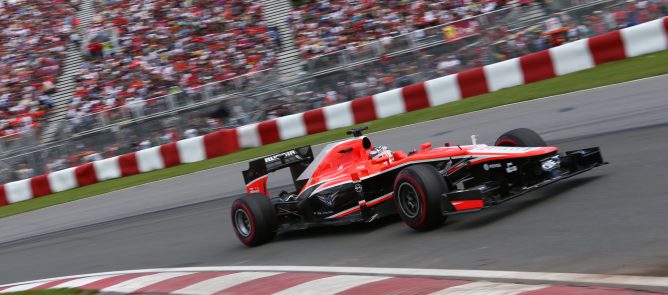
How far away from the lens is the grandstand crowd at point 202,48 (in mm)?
15547

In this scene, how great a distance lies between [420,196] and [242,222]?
2.45m

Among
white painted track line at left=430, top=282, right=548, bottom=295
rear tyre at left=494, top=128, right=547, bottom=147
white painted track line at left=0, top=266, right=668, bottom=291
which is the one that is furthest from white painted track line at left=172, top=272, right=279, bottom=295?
rear tyre at left=494, top=128, right=547, bottom=147

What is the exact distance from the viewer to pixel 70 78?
23.9 metres

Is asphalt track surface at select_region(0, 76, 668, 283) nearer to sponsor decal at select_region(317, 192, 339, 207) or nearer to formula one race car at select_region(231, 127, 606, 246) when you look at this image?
formula one race car at select_region(231, 127, 606, 246)

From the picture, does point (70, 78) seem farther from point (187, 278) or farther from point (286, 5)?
point (187, 278)

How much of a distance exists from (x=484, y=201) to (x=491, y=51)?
9.76 metres

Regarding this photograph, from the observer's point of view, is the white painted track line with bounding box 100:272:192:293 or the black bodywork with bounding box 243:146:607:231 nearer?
the black bodywork with bounding box 243:146:607:231

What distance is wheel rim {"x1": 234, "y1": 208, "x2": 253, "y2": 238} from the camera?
26.7 ft

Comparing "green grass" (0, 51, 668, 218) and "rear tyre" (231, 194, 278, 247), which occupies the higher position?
"green grass" (0, 51, 668, 218)

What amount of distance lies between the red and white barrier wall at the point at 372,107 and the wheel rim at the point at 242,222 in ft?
27.3

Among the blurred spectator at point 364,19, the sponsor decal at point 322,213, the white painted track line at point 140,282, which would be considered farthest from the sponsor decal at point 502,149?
the blurred spectator at point 364,19

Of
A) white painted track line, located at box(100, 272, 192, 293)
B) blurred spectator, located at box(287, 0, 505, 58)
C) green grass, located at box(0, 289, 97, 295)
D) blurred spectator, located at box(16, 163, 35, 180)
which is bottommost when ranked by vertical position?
white painted track line, located at box(100, 272, 192, 293)

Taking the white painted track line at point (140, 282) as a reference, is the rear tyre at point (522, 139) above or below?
above

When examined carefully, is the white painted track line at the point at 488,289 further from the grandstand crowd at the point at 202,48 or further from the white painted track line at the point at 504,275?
the grandstand crowd at the point at 202,48
